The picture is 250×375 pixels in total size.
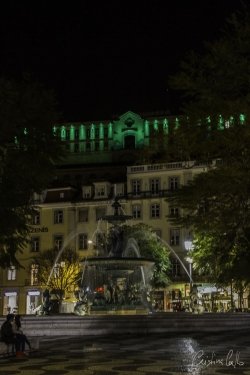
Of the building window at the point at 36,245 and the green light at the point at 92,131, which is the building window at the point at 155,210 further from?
the green light at the point at 92,131

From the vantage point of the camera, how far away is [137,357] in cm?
1652

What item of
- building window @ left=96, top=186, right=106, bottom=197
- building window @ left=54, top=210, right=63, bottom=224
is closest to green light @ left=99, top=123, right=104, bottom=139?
building window @ left=96, top=186, right=106, bottom=197

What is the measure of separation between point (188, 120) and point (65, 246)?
5647cm

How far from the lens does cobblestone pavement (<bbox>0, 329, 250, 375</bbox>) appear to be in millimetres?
13562

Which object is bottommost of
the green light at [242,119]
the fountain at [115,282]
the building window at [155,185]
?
the fountain at [115,282]

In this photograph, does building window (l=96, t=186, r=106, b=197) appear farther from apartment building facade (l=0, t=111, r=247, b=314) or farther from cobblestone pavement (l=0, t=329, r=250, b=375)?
cobblestone pavement (l=0, t=329, r=250, b=375)

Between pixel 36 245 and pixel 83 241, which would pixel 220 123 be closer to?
pixel 83 241

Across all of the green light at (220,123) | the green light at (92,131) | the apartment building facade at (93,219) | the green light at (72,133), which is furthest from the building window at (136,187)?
the green light at (220,123)

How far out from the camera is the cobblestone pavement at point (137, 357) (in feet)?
44.5

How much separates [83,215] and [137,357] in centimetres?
5791

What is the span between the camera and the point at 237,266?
18453mm

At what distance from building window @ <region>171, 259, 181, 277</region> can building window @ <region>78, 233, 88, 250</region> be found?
10.5 metres

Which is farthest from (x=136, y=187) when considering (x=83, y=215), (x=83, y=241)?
(x=83, y=241)

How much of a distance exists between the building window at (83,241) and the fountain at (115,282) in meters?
38.4
